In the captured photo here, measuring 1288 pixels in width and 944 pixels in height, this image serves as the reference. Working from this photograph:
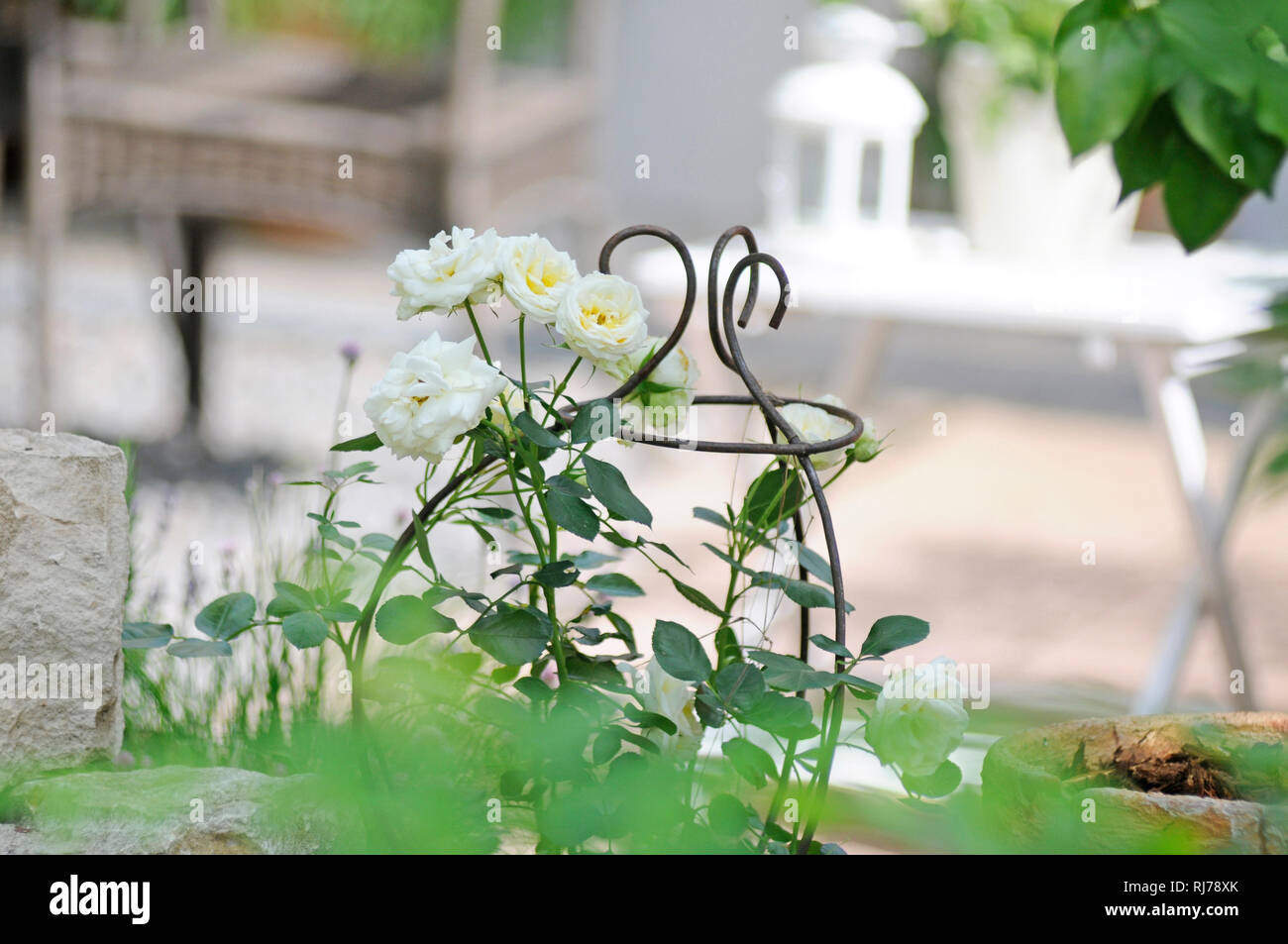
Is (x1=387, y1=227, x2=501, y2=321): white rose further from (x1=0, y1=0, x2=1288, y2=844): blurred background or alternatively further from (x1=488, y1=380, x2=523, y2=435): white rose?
(x1=0, y1=0, x2=1288, y2=844): blurred background

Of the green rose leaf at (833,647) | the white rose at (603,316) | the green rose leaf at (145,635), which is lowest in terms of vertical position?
the green rose leaf at (145,635)

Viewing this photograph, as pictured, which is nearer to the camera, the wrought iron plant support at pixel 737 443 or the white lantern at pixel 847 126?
the wrought iron plant support at pixel 737 443

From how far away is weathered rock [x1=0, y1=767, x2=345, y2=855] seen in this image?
2.27 feet

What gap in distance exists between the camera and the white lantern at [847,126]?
2.19 m

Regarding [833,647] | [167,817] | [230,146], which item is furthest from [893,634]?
[230,146]

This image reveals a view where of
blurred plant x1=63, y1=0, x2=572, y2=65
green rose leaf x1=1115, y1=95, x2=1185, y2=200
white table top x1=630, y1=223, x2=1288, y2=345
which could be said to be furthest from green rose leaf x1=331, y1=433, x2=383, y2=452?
blurred plant x1=63, y1=0, x2=572, y2=65

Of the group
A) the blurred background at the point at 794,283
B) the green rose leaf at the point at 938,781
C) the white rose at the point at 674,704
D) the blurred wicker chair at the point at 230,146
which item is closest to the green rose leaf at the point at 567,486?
the white rose at the point at 674,704

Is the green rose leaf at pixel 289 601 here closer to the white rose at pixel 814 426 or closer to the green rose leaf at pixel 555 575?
the green rose leaf at pixel 555 575

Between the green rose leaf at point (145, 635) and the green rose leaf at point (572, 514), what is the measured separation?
0.78 ft

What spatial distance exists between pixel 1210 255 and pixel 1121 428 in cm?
204

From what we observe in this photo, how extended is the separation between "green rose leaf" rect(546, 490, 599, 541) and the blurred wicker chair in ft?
7.31

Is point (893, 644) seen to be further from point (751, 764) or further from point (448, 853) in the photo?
point (448, 853)

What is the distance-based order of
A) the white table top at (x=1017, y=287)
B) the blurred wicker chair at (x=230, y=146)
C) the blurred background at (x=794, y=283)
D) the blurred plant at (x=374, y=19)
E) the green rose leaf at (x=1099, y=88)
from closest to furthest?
1. the green rose leaf at (x=1099, y=88)
2. the white table top at (x=1017, y=287)
3. the blurred background at (x=794, y=283)
4. the blurred wicker chair at (x=230, y=146)
5. the blurred plant at (x=374, y=19)
